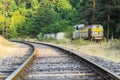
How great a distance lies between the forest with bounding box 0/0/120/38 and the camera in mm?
47094

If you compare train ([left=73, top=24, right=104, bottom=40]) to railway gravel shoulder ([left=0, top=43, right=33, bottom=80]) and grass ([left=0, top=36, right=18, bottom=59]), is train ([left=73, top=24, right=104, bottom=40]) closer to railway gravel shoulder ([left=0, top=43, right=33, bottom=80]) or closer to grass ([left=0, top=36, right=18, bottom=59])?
grass ([left=0, top=36, right=18, bottom=59])

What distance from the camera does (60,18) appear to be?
3804 inches

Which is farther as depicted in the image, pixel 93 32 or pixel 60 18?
pixel 60 18

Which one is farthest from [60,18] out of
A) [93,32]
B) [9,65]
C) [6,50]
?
[9,65]

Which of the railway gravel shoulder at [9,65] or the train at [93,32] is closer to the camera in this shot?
the railway gravel shoulder at [9,65]

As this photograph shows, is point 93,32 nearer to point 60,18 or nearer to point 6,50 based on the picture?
point 6,50

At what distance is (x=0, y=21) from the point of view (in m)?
99.2

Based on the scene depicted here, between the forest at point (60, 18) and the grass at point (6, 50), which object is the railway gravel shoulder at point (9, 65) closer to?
the grass at point (6, 50)

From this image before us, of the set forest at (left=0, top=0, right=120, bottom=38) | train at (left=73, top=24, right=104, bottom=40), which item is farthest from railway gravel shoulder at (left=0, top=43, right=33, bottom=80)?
forest at (left=0, top=0, right=120, bottom=38)

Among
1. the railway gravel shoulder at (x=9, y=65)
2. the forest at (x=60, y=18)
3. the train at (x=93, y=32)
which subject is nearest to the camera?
the railway gravel shoulder at (x=9, y=65)

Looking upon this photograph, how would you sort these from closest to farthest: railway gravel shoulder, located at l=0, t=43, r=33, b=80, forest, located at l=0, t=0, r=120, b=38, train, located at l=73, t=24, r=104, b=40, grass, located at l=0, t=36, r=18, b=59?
railway gravel shoulder, located at l=0, t=43, r=33, b=80, grass, located at l=0, t=36, r=18, b=59, train, located at l=73, t=24, r=104, b=40, forest, located at l=0, t=0, r=120, b=38

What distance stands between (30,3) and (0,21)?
3971 centimetres

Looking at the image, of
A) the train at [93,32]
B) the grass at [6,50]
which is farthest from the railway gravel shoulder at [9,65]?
the train at [93,32]

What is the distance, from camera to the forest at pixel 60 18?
47094 millimetres
